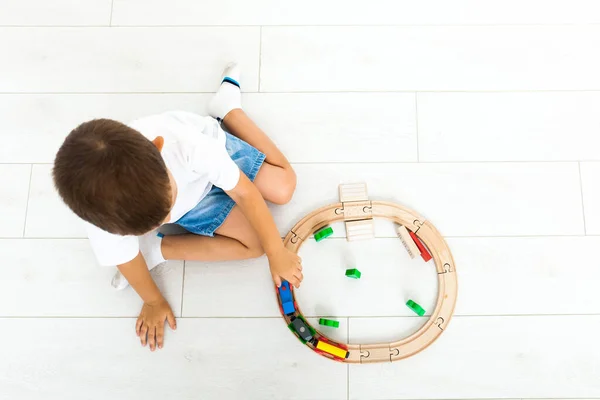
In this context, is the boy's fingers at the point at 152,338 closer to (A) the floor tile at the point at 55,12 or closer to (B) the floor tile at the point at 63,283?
(B) the floor tile at the point at 63,283

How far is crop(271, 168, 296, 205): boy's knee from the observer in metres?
0.99

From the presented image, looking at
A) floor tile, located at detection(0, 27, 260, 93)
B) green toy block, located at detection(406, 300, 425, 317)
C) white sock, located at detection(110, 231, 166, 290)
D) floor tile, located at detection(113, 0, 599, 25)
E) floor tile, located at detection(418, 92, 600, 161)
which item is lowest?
green toy block, located at detection(406, 300, 425, 317)

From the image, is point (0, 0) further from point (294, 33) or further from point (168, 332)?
point (168, 332)

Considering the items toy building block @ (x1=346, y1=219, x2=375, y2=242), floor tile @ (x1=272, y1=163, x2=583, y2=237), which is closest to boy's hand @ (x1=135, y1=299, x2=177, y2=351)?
floor tile @ (x1=272, y1=163, x2=583, y2=237)

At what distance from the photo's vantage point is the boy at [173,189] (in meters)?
0.63

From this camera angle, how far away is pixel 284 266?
92 cm

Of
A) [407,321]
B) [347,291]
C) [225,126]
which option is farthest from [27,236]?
[407,321]

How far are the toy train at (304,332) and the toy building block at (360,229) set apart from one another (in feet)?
0.51

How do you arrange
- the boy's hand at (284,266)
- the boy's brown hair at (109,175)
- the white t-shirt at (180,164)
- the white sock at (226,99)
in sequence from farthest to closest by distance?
the white sock at (226,99) → the boy's hand at (284,266) → the white t-shirt at (180,164) → the boy's brown hair at (109,175)

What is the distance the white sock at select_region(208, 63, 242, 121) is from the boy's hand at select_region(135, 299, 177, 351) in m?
0.37

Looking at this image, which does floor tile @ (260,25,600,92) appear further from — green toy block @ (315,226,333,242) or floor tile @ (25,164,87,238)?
floor tile @ (25,164,87,238)

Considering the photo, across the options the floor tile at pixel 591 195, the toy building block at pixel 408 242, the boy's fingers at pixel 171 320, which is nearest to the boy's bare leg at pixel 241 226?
the boy's fingers at pixel 171 320

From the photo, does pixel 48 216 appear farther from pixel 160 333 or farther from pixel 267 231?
pixel 267 231

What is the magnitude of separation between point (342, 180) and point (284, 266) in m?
0.22
